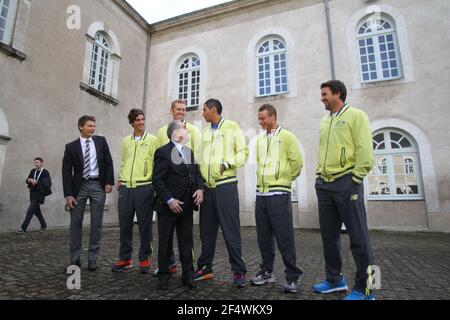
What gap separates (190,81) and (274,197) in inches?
443

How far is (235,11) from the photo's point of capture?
1282 centimetres

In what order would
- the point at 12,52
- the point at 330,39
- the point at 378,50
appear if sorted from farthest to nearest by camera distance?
the point at 330,39
the point at 378,50
the point at 12,52

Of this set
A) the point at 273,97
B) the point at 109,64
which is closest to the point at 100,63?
the point at 109,64

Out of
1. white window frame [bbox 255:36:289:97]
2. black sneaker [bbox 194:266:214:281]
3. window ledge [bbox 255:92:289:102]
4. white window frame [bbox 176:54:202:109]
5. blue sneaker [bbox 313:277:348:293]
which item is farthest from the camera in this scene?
white window frame [bbox 176:54:202:109]

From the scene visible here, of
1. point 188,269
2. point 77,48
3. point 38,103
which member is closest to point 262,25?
point 77,48

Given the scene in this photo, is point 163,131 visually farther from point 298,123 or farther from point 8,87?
point 298,123

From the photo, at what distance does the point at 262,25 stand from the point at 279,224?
36.5 ft

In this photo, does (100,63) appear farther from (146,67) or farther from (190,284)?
(190,284)

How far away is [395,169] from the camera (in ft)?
31.8

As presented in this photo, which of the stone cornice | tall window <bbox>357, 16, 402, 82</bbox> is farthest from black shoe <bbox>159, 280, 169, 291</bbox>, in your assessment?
the stone cornice

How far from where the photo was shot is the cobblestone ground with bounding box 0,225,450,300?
2.97 m

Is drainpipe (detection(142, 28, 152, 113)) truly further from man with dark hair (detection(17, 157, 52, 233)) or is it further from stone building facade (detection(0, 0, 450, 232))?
man with dark hair (detection(17, 157, 52, 233))

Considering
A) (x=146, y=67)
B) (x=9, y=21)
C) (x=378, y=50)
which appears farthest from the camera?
(x=146, y=67)

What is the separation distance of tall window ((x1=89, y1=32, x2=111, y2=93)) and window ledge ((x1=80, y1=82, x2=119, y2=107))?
1.64 ft
